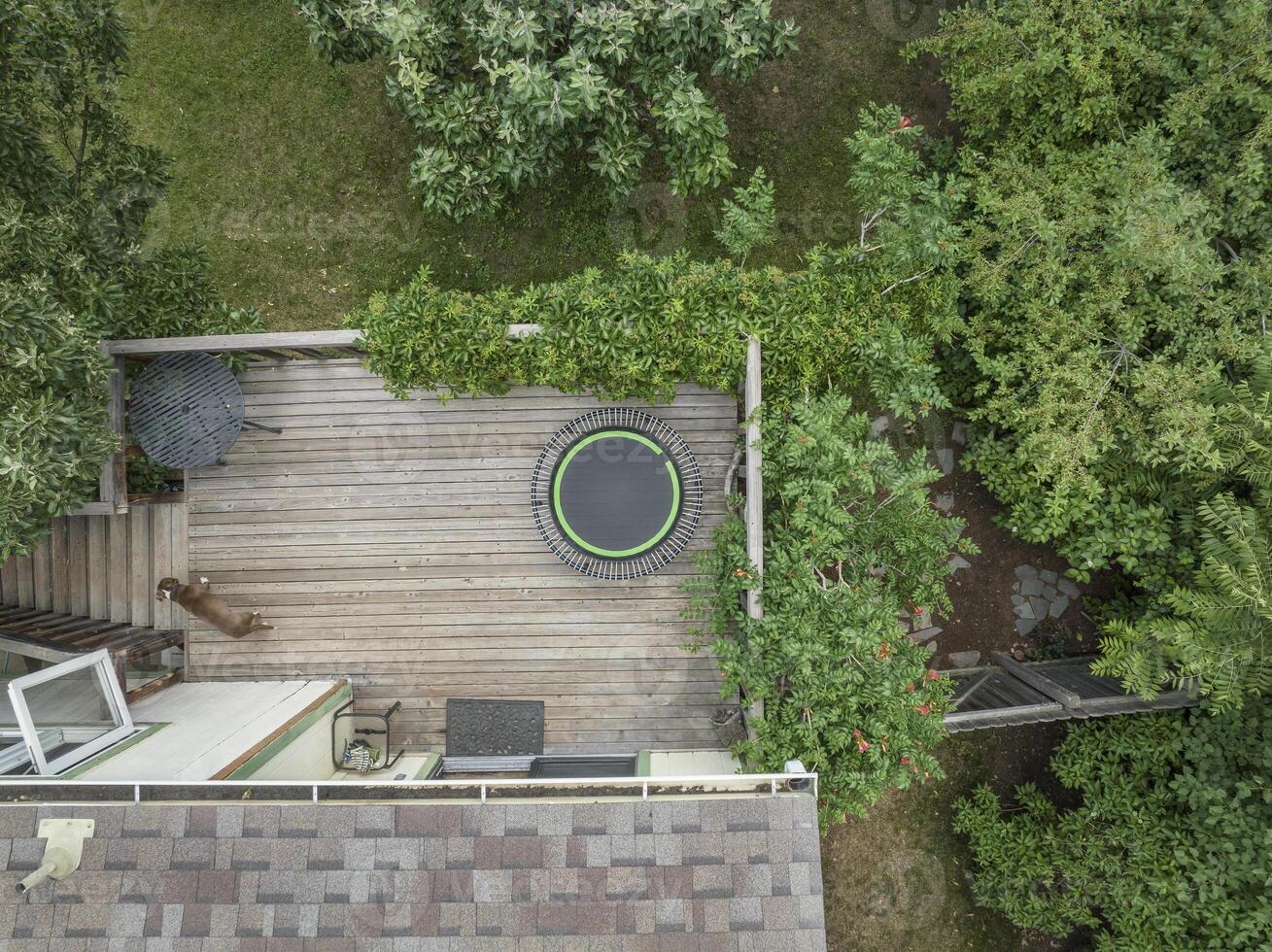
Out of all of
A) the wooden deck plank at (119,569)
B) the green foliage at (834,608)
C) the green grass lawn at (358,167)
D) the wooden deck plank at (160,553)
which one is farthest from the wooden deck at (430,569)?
the green grass lawn at (358,167)

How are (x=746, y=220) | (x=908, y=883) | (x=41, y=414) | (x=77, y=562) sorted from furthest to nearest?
(x=908, y=883) < (x=77, y=562) < (x=746, y=220) < (x=41, y=414)

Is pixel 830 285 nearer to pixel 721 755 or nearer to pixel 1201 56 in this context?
pixel 1201 56

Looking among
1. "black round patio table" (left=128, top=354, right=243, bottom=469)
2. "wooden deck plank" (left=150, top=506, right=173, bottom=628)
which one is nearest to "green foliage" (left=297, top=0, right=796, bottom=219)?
"black round patio table" (left=128, top=354, right=243, bottom=469)

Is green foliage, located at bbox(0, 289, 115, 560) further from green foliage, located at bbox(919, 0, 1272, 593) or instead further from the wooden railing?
green foliage, located at bbox(919, 0, 1272, 593)

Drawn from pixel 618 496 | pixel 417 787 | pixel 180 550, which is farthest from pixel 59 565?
pixel 618 496

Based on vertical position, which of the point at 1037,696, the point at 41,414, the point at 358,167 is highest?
the point at 358,167

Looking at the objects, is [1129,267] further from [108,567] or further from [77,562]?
[77,562]

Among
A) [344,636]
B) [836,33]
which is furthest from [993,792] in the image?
[836,33]
